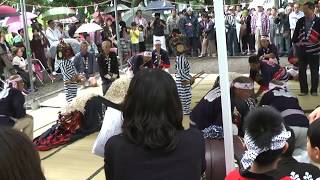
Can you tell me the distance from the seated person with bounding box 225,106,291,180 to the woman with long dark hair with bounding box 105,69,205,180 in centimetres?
25

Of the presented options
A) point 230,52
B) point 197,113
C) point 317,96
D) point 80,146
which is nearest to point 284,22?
point 230,52

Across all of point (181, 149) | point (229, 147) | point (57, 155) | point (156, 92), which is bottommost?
point (57, 155)

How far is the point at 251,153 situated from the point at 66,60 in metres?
6.07

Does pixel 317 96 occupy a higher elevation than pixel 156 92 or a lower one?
lower

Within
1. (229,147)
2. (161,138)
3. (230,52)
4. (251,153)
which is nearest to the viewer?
(161,138)

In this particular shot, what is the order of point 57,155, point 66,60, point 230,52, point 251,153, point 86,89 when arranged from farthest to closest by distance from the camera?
point 230,52, point 86,89, point 66,60, point 57,155, point 251,153

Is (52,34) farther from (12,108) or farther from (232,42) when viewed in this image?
(12,108)

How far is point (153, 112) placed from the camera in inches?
67.7

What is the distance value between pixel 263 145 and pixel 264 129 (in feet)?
0.26

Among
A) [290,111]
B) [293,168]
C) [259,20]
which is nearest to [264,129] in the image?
[293,168]

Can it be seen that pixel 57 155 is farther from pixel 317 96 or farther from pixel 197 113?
pixel 317 96

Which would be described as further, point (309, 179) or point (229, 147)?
point (229, 147)

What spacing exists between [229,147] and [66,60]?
532 cm

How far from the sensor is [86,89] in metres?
9.47
